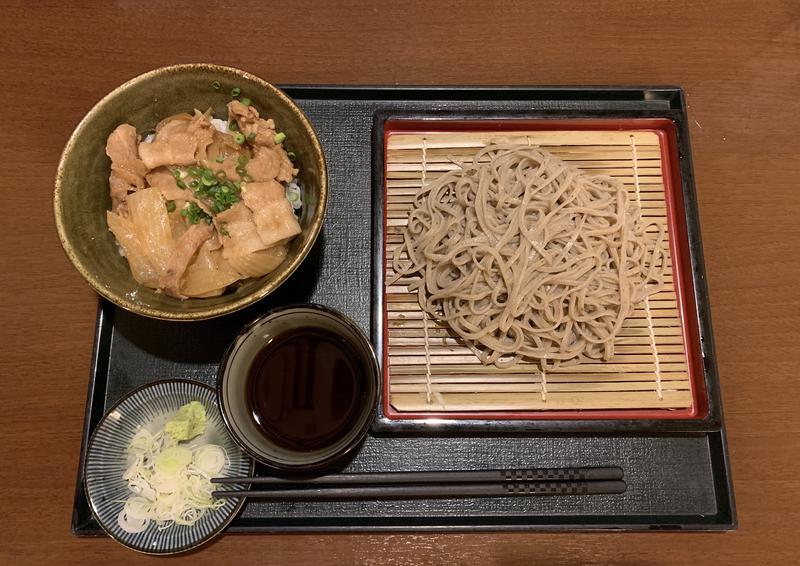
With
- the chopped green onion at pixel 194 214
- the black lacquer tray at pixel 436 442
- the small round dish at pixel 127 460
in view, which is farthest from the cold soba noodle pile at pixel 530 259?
the small round dish at pixel 127 460

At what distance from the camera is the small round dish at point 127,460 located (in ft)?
5.73

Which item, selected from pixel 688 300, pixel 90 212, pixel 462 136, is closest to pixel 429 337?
pixel 462 136

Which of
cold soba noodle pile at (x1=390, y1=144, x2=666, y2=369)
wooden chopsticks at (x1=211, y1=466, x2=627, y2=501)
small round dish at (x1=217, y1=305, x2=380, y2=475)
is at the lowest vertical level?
wooden chopsticks at (x1=211, y1=466, x2=627, y2=501)

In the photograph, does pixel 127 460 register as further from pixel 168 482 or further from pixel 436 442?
pixel 436 442

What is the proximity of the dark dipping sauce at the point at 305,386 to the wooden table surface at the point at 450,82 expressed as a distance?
446 millimetres

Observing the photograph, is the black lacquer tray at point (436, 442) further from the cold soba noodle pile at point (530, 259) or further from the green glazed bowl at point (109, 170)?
the green glazed bowl at point (109, 170)

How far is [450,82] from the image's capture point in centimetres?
234

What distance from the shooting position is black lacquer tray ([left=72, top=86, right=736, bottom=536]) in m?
1.84

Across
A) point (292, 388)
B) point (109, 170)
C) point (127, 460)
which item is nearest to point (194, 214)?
point (109, 170)

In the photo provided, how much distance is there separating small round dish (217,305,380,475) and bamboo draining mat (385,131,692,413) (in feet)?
0.76

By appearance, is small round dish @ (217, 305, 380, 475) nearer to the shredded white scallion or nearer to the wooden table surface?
the shredded white scallion

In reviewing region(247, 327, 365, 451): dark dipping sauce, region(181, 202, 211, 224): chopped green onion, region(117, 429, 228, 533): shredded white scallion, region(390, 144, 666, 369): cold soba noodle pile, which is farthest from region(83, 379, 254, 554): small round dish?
region(390, 144, 666, 369): cold soba noodle pile

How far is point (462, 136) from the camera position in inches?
83.5

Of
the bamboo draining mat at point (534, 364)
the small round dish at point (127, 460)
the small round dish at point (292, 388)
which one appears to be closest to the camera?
the small round dish at point (292, 388)
